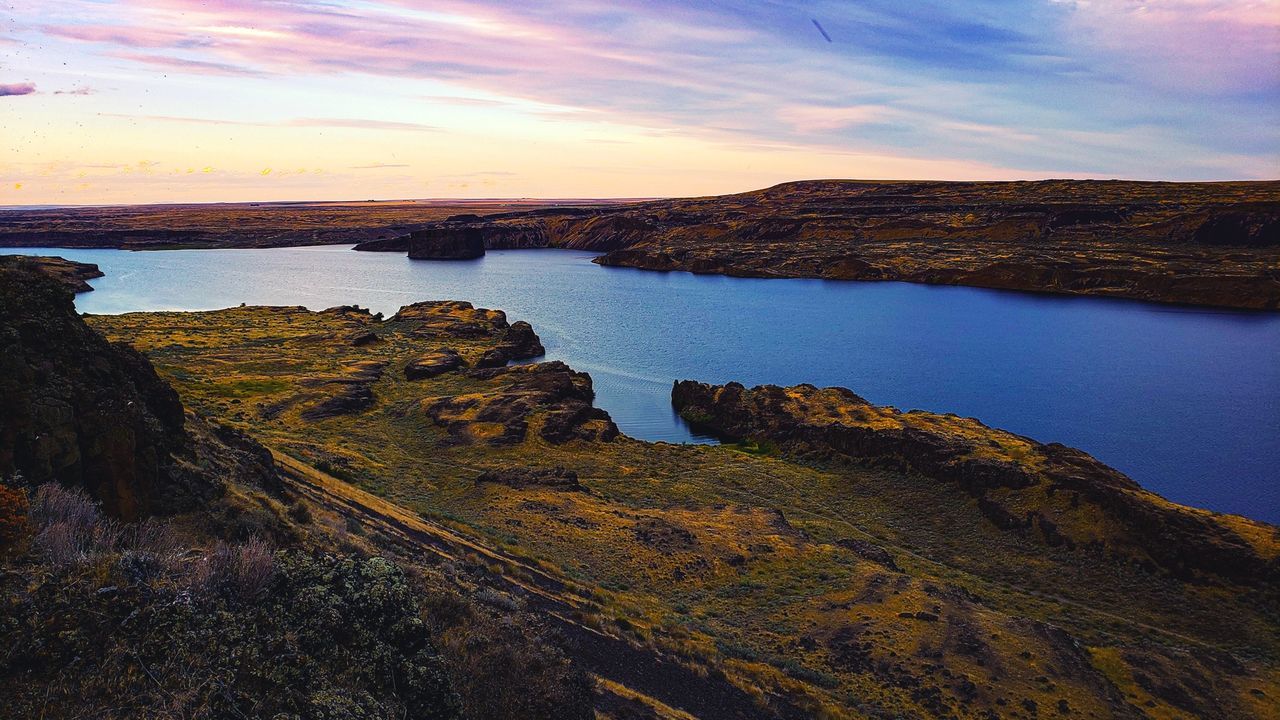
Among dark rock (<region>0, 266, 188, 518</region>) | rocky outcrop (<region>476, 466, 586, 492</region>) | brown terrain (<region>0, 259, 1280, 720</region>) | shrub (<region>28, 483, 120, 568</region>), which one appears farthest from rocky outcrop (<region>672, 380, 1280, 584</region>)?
shrub (<region>28, 483, 120, 568</region>)

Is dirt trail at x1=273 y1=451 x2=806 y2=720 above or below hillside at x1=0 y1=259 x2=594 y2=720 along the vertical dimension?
below

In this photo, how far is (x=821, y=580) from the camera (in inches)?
899

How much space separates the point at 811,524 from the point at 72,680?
27.0 m

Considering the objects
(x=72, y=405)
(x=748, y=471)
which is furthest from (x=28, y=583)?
(x=748, y=471)

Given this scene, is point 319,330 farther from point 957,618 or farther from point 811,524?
point 957,618

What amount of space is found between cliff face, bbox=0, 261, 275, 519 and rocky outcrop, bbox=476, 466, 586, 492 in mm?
16411

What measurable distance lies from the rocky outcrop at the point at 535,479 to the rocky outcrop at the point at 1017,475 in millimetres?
14817

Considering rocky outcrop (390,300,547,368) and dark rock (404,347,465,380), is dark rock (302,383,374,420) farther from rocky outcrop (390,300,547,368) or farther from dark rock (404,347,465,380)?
rocky outcrop (390,300,547,368)

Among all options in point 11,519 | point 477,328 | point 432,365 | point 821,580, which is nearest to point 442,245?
point 477,328

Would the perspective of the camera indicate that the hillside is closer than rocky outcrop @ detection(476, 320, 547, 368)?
Yes

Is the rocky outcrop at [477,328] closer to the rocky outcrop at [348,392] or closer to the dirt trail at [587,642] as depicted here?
the rocky outcrop at [348,392]

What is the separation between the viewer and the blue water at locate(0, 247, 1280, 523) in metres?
44.9

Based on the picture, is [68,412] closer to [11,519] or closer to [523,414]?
[11,519]

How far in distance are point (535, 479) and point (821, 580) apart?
43.7ft
